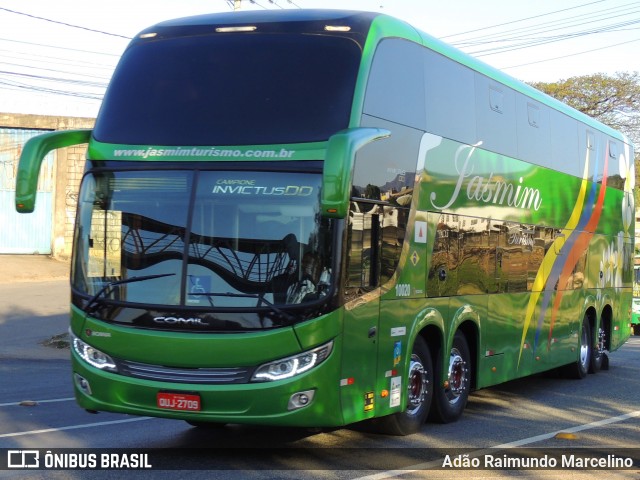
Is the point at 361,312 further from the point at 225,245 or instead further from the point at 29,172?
the point at 29,172

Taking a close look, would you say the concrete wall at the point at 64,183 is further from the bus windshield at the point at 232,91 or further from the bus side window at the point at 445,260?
the bus windshield at the point at 232,91

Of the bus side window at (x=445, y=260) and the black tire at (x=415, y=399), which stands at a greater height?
the bus side window at (x=445, y=260)

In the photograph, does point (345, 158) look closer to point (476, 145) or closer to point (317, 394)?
point (317, 394)

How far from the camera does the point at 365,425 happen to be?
10320 millimetres

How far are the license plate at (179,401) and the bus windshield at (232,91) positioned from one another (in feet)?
7.00

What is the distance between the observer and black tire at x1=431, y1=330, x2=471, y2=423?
1107cm

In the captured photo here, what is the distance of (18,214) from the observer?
1347 inches

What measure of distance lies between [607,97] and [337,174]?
47947 millimetres

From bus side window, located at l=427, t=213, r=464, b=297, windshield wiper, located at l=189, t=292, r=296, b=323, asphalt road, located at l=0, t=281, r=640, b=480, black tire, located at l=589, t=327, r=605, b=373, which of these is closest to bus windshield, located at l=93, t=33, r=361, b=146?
windshield wiper, located at l=189, t=292, r=296, b=323

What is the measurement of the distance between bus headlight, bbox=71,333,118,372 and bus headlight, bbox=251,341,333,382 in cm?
130

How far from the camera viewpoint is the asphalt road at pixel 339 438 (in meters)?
8.50

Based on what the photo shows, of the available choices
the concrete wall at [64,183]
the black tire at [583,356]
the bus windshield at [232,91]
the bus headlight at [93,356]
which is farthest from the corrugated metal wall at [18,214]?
the bus headlight at [93,356]

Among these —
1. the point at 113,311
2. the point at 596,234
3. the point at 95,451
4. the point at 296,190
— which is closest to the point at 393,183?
the point at 296,190

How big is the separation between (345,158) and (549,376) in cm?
1023
